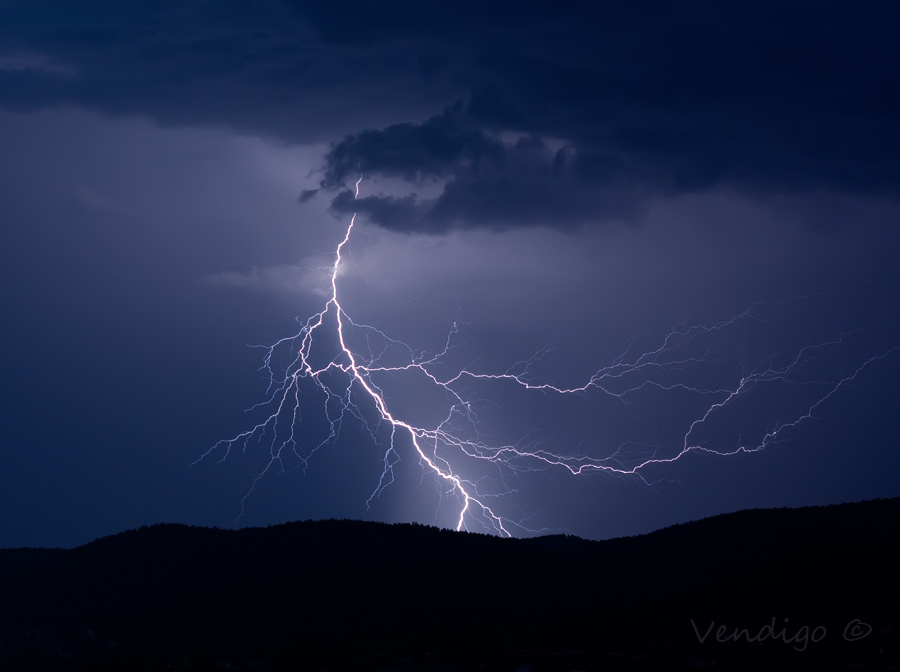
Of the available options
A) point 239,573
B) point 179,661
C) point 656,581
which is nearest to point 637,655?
point 656,581

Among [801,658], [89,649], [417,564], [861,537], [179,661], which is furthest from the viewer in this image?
[417,564]

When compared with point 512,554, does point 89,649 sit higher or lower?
lower

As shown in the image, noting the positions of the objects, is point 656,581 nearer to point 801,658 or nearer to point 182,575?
point 801,658

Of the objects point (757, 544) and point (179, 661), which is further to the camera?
point (757, 544)

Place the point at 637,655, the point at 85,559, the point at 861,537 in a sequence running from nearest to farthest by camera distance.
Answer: the point at 637,655 < the point at 861,537 < the point at 85,559

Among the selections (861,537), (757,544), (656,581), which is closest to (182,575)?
(656,581)

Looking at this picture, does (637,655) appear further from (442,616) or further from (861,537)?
(861,537)
